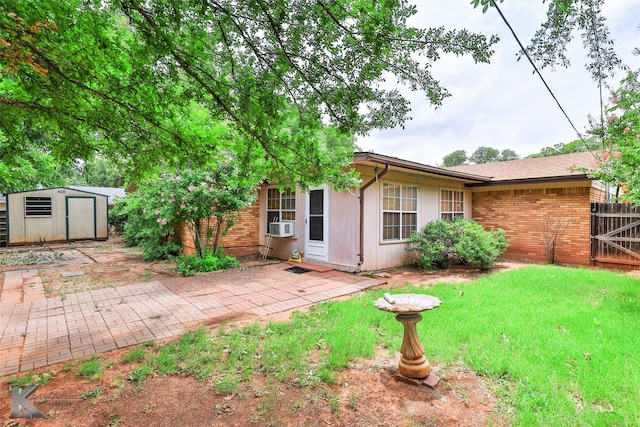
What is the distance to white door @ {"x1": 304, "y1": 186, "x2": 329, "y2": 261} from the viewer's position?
7926 mm

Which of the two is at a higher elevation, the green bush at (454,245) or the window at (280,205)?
the window at (280,205)

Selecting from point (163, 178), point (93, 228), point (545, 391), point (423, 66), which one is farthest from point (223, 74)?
point (93, 228)

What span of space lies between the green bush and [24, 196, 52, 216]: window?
50.6ft

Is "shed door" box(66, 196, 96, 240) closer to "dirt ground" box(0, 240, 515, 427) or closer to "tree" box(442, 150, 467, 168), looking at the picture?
"dirt ground" box(0, 240, 515, 427)

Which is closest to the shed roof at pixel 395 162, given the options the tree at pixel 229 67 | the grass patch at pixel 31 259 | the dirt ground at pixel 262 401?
the tree at pixel 229 67

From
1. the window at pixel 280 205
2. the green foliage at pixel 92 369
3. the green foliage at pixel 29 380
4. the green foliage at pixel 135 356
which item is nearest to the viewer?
the green foliage at pixel 29 380

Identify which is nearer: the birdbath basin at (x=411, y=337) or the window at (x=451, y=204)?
the birdbath basin at (x=411, y=337)

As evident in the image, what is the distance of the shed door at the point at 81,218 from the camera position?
46.5 feet

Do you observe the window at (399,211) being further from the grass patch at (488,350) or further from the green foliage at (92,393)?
the green foliage at (92,393)

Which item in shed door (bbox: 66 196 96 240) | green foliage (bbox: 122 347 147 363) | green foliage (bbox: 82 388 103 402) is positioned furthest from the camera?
shed door (bbox: 66 196 96 240)

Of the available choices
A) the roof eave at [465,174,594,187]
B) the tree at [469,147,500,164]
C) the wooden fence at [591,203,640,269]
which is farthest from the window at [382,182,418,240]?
the tree at [469,147,500,164]

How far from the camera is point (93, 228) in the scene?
1477cm

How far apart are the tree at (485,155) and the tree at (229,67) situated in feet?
132

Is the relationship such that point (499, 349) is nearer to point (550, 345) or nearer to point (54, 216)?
point (550, 345)
